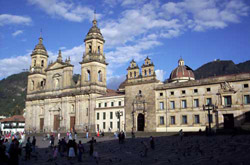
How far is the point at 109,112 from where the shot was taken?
189ft

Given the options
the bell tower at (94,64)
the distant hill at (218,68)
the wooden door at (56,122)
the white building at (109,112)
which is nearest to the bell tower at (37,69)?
the wooden door at (56,122)

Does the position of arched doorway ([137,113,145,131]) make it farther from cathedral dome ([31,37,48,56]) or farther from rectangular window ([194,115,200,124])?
cathedral dome ([31,37,48,56])

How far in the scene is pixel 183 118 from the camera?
157 feet

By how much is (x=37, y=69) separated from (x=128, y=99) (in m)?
35.9

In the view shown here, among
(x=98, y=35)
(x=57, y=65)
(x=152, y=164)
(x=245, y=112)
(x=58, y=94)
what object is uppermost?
(x=98, y=35)

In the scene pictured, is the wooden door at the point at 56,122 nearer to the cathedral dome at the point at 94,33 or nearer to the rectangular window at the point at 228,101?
the cathedral dome at the point at 94,33

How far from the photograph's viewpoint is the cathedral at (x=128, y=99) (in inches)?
1722

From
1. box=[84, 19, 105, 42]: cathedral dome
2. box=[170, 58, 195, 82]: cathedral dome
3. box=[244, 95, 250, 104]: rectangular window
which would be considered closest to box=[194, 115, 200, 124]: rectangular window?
box=[244, 95, 250, 104]: rectangular window

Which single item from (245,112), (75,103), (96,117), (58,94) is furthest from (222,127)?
(58,94)

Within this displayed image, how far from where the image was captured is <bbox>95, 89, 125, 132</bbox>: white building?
56219 millimetres

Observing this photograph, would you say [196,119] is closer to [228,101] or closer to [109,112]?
[228,101]

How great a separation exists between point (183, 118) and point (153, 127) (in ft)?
20.5

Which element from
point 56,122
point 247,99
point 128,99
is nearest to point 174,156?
point 247,99

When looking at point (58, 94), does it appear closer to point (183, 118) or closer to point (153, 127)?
point (153, 127)
